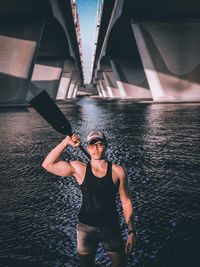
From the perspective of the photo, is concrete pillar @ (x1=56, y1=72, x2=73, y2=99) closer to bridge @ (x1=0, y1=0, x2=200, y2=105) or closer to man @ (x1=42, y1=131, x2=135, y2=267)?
bridge @ (x1=0, y1=0, x2=200, y2=105)

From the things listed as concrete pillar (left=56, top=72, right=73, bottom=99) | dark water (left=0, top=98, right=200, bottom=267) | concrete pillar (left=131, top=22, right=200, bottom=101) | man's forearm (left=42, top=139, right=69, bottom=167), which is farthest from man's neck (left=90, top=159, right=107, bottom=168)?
concrete pillar (left=56, top=72, right=73, bottom=99)

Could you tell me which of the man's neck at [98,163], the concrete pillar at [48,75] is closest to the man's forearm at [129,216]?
the man's neck at [98,163]

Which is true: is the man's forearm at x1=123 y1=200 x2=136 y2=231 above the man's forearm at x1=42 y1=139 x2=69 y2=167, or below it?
below

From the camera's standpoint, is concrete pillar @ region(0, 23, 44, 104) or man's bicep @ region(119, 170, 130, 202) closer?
man's bicep @ region(119, 170, 130, 202)

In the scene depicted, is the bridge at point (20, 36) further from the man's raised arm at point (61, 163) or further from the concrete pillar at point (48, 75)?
the man's raised arm at point (61, 163)

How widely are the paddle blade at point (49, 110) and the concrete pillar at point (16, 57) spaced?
24.0m

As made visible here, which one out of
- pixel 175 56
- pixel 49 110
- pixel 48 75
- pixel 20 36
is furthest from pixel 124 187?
pixel 48 75

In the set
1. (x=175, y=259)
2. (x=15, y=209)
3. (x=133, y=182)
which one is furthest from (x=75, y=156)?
(x=175, y=259)

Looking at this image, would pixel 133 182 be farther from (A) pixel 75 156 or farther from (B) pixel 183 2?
(B) pixel 183 2

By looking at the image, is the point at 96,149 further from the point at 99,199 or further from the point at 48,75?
the point at 48,75

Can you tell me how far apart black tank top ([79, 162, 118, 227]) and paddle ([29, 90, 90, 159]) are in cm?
29

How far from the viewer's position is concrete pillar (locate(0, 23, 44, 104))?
2428 cm

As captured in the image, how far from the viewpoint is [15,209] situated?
3.16 meters

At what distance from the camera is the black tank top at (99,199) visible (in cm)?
181
